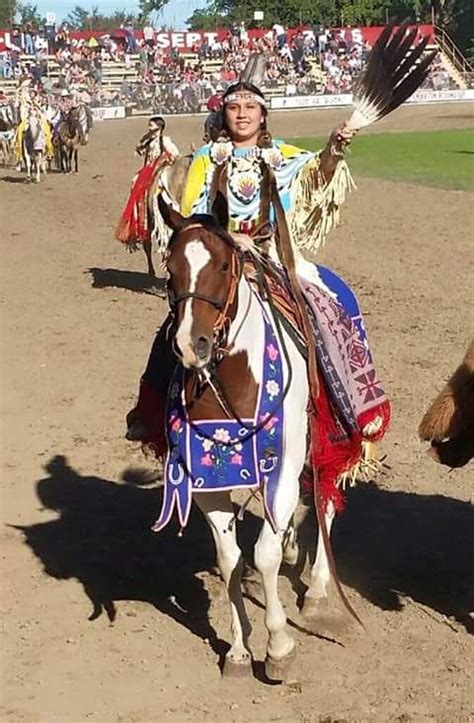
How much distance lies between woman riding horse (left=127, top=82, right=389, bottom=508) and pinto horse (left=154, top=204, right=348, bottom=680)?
1.10ft

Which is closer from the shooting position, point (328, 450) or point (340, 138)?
point (340, 138)

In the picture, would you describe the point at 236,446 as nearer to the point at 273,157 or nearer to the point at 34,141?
the point at 273,157

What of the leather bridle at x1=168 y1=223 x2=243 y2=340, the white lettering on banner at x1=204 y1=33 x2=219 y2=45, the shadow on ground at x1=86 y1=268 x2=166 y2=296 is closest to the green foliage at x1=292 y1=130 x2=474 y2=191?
the shadow on ground at x1=86 y1=268 x2=166 y2=296

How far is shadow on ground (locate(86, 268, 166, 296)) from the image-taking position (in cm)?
1470

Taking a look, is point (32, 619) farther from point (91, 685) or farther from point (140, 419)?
point (140, 419)

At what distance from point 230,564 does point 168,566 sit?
1418 mm

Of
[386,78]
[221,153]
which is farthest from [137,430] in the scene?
[386,78]

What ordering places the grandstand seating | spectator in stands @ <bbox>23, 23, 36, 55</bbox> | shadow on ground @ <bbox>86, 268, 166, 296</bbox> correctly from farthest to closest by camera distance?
spectator in stands @ <bbox>23, 23, 36, 55</bbox> < the grandstand seating < shadow on ground @ <bbox>86, 268, 166, 296</bbox>

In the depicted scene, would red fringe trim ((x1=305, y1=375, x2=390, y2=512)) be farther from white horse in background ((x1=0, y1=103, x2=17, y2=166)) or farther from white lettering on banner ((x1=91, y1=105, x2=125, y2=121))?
white lettering on banner ((x1=91, y1=105, x2=125, y2=121))

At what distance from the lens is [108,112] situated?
5284 cm


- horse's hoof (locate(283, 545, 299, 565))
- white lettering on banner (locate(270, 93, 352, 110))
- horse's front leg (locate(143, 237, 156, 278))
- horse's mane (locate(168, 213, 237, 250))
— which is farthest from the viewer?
white lettering on banner (locate(270, 93, 352, 110))

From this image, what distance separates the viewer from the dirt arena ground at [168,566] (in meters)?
5.07

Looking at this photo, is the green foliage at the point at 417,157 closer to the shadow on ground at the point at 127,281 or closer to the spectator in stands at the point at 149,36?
the shadow on ground at the point at 127,281

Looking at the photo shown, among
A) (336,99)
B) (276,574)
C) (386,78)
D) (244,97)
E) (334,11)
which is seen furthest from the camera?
(334,11)
